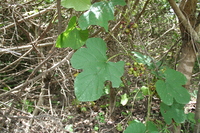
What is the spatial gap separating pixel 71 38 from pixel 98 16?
0.99 feet

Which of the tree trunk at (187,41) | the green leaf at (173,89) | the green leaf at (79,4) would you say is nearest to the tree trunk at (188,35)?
the tree trunk at (187,41)

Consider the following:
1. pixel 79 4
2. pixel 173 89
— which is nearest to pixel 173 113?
pixel 173 89

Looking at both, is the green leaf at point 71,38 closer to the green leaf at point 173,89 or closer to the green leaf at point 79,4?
the green leaf at point 79,4

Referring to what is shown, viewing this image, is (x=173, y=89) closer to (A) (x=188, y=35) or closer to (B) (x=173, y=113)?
(B) (x=173, y=113)

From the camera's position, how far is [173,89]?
1381 mm

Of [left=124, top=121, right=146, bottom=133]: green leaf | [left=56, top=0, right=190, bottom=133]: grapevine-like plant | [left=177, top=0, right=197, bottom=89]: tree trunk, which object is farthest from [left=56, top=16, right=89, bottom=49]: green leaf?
[left=177, top=0, right=197, bottom=89]: tree trunk

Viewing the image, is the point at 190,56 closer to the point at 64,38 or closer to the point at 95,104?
the point at 64,38

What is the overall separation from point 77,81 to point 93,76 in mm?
107

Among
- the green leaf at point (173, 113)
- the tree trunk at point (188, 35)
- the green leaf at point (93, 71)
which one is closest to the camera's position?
the green leaf at point (93, 71)

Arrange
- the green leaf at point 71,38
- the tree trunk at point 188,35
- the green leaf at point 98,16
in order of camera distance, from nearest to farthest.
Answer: the green leaf at point 98,16
the green leaf at point 71,38
the tree trunk at point 188,35

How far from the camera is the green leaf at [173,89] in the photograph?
1.34m

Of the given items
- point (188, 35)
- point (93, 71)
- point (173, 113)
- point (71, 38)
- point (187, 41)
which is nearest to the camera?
point (93, 71)

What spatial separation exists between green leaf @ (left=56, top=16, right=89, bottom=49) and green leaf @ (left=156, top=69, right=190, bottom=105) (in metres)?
0.72

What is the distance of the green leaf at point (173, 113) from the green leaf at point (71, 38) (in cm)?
95
